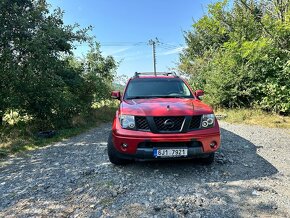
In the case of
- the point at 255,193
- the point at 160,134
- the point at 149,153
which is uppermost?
the point at 160,134

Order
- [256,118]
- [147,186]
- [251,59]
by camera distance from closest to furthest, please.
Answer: [147,186] → [256,118] → [251,59]

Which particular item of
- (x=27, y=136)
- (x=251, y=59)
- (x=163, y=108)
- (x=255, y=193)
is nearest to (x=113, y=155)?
(x=163, y=108)

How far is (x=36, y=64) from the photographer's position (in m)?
8.34

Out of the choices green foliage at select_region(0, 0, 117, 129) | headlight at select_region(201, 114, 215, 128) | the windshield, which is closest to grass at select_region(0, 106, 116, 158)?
green foliage at select_region(0, 0, 117, 129)

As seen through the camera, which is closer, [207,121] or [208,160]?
[207,121]

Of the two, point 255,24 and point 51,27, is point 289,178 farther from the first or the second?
point 255,24

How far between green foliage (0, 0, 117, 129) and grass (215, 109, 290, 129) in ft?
20.2

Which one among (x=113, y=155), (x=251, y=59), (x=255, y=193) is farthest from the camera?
(x=251, y=59)

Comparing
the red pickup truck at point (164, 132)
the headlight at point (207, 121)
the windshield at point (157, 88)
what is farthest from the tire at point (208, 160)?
the windshield at point (157, 88)

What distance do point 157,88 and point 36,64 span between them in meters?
4.52

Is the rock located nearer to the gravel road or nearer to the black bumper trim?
the gravel road

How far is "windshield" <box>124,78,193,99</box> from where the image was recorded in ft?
18.4

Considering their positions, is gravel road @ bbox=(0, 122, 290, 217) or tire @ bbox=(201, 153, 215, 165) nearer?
gravel road @ bbox=(0, 122, 290, 217)

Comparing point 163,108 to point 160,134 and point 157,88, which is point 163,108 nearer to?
point 160,134
